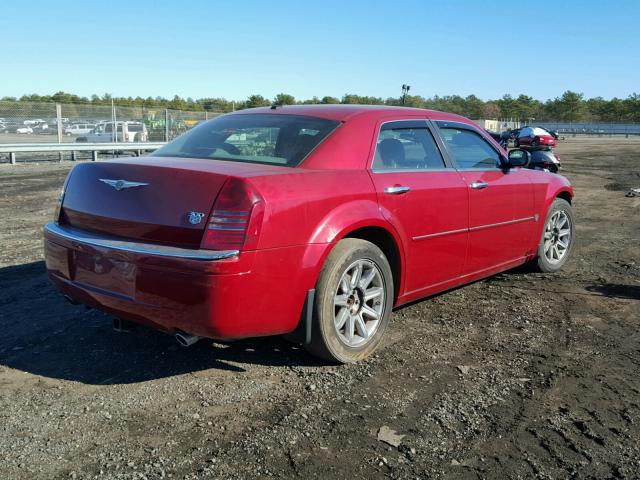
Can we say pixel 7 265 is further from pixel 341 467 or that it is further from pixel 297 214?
pixel 341 467

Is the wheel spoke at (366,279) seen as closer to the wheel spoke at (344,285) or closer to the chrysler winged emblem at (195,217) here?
the wheel spoke at (344,285)

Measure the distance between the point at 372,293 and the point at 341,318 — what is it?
0.31 m

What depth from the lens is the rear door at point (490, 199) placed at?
4785mm

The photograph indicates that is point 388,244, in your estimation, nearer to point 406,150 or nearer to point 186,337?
point 406,150

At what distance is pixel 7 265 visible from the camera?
606 centimetres

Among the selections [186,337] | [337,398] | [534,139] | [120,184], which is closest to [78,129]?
[534,139]

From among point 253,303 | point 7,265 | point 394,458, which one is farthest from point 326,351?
point 7,265

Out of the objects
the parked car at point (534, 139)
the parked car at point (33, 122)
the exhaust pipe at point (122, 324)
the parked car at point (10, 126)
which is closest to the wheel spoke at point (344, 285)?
the exhaust pipe at point (122, 324)

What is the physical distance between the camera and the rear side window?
417cm

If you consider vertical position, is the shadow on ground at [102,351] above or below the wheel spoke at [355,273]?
below

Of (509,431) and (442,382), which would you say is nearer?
(509,431)

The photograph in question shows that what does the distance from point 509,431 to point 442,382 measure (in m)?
0.62

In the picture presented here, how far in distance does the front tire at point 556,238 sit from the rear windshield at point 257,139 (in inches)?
117

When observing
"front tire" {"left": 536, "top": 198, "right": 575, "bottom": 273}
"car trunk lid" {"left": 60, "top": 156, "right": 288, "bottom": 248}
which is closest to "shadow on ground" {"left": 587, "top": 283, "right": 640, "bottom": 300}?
"front tire" {"left": 536, "top": 198, "right": 575, "bottom": 273}
